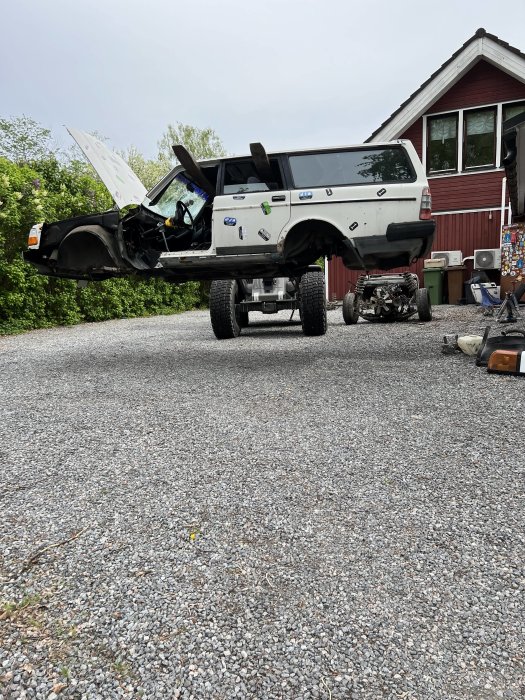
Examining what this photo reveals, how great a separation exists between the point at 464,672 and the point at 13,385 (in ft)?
13.7

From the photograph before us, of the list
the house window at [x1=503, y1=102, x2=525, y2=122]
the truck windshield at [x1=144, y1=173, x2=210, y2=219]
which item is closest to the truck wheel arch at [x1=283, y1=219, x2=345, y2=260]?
the truck windshield at [x1=144, y1=173, x2=210, y2=219]

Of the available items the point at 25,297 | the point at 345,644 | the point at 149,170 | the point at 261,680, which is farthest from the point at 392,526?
the point at 149,170

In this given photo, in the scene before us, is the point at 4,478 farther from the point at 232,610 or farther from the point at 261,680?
the point at 261,680

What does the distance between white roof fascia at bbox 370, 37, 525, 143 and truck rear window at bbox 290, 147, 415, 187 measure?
920 centimetres

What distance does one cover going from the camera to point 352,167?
15.9ft

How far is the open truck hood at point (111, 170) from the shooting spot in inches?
185

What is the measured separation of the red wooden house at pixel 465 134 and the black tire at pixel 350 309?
5187 mm

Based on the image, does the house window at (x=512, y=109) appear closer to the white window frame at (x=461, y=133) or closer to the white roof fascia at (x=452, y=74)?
the white window frame at (x=461, y=133)

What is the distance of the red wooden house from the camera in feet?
40.1

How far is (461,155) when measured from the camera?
12852 mm

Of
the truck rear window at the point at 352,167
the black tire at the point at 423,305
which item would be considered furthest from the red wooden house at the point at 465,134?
the truck rear window at the point at 352,167

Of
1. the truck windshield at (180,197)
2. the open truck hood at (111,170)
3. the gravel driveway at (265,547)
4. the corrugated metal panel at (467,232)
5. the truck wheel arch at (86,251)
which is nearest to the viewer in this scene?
the gravel driveway at (265,547)

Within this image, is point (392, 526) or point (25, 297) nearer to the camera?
point (392, 526)

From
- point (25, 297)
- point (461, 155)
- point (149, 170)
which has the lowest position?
point (25, 297)
